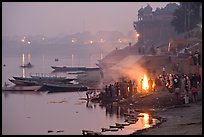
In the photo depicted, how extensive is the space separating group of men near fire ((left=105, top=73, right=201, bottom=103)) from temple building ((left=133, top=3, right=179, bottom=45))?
47907mm

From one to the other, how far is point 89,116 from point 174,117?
5.70m

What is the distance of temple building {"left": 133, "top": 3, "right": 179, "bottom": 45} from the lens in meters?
77.7

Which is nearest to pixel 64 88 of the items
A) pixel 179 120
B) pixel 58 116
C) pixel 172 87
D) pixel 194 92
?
pixel 58 116

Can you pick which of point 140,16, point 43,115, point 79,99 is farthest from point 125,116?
point 140,16

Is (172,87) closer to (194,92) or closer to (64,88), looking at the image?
(194,92)

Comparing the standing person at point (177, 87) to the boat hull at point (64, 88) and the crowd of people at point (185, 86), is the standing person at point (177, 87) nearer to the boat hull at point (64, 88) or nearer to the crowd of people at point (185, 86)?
the crowd of people at point (185, 86)

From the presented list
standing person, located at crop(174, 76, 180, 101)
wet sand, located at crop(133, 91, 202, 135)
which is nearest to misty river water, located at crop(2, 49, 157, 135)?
wet sand, located at crop(133, 91, 202, 135)

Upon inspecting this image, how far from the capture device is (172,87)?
2519 centimetres

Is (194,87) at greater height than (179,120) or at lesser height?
greater

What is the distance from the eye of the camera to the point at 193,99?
22.5 meters

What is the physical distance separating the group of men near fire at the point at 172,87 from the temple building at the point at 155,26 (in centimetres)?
4791

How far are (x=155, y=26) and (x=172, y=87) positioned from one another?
2143 inches

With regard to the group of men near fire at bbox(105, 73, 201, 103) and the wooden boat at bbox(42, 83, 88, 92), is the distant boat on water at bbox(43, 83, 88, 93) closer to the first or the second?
the wooden boat at bbox(42, 83, 88, 92)

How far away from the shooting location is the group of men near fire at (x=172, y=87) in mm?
23016
